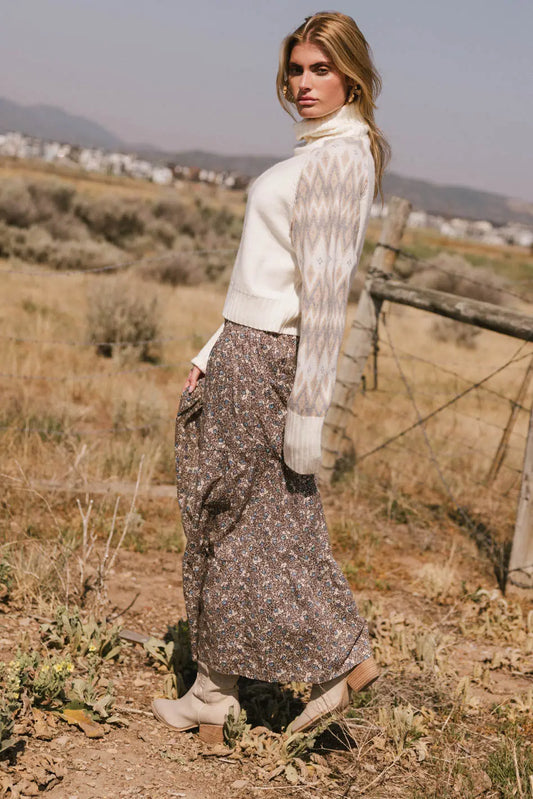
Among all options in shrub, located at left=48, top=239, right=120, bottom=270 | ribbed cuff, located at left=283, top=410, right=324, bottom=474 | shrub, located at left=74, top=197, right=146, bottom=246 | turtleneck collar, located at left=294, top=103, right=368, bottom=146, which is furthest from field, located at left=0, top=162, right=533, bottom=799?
shrub, located at left=74, top=197, right=146, bottom=246

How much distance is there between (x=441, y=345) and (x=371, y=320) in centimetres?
813

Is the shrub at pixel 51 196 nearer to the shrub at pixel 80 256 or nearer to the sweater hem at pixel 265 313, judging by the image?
the shrub at pixel 80 256

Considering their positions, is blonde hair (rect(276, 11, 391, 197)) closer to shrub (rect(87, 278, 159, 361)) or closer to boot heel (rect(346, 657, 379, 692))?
boot heel (rect(346, 657, 379, 692))

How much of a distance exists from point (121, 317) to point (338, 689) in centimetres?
664

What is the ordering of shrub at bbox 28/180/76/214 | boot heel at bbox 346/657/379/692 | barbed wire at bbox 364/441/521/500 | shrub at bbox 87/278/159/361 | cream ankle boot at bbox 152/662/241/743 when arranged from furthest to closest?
shrub at bbox 28/180/76/214
shrub at bbox 87/278/159/361
barbed wire at bbox 364/441/521/500
cream ankle boot at bbox 152/662/241/743
boot heel at bbox 346/657/379/692

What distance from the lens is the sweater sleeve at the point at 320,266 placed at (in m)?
2.06

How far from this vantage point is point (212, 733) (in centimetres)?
249

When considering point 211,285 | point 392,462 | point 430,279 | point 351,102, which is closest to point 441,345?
point 211,285

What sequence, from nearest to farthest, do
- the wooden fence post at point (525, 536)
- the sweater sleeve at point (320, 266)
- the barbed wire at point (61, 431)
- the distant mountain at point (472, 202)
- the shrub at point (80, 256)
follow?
the sweater sleeve at point (320, 266), the wooden fence post at point (525, 536), the barbed wire at point (61, 431), the shrub at point (80, 256), the distant mountain at point (472, 202)

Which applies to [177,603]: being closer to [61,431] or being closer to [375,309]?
[61,431]

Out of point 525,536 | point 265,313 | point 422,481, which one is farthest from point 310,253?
point 422,481

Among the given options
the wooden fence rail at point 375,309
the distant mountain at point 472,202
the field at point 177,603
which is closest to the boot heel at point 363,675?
the field at point 177,603

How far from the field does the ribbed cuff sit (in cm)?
87

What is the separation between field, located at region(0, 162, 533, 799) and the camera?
7.78 ft
